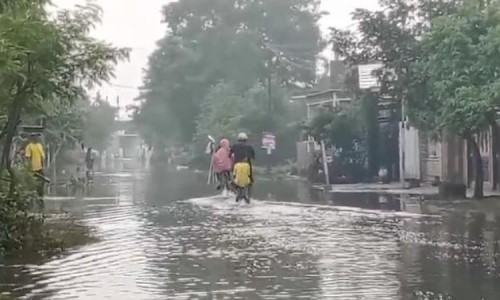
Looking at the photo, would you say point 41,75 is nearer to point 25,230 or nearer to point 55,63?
point 55,63

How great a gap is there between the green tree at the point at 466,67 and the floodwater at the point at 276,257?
132 inches

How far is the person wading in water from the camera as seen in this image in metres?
24.9

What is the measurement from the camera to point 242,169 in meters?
25.0

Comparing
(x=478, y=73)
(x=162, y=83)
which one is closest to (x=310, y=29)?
(x=162, y=83)

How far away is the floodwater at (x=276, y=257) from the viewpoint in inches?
424

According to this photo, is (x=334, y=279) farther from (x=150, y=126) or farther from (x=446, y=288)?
(x=150, y=126)

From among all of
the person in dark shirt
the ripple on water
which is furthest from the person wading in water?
the ripple on water

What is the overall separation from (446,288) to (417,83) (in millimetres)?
21649

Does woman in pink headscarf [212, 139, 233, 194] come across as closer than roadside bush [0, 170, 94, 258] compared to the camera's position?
No

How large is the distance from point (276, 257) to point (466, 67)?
14.5 m

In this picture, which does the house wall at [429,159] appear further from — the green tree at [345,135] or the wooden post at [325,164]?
the wooden post at [325,164]

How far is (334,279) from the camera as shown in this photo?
11.5 m

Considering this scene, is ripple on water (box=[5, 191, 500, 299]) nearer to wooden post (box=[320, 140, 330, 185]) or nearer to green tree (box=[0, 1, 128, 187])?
green tree (box=[0, 1, 128, 187])

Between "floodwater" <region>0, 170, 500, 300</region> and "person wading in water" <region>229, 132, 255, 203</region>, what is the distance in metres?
1.68
